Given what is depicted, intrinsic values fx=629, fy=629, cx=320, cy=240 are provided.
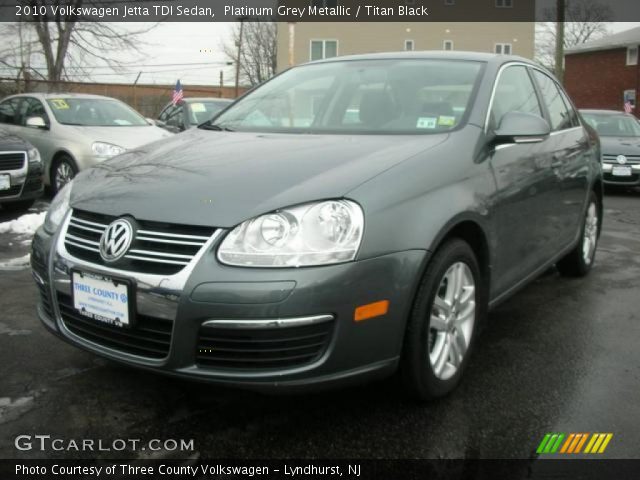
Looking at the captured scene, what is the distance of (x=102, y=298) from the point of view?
2.38 meters

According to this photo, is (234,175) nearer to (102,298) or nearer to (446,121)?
(102,298)

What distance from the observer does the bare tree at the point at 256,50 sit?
55.5 meters

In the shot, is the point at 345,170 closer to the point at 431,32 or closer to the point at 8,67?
the point at 8,67

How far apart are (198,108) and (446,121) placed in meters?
9.57

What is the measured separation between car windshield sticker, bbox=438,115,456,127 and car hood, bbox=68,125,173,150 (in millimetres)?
5767

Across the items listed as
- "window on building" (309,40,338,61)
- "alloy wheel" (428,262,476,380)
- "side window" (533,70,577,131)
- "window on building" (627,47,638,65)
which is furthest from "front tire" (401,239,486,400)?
"window on building" (309,40,338,61)

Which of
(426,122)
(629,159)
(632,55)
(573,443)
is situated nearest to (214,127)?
(426,122)

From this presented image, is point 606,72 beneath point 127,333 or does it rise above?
Result: above

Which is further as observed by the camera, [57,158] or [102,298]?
[57,158]

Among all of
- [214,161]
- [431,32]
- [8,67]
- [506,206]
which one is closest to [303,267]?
[214,161]

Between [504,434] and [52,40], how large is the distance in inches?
754

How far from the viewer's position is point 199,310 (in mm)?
2191

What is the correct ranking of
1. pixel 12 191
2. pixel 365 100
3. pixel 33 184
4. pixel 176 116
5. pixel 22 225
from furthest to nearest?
pixel 176 116 → pixel 33 184 → pixel 12 191 → pixel 22 225 → pixel 365 100

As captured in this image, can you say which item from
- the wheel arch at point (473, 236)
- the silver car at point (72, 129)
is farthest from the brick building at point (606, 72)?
the wheel arch at point (473, 236)
